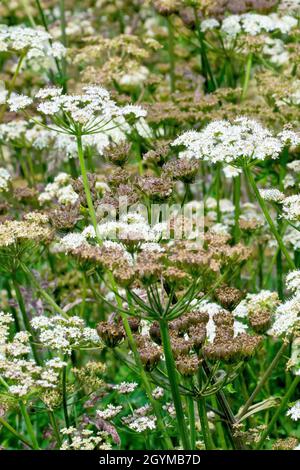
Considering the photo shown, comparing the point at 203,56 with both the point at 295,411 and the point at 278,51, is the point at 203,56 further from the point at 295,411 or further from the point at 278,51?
the point at 295,411

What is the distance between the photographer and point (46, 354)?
6.33 meters

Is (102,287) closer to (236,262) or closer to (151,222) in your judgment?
(151,222)

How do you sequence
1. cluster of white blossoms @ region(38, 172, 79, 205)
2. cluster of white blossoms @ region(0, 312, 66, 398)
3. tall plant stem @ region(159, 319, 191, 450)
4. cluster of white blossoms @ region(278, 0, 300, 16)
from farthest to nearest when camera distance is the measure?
1. cluster of white blossoms @ region(278, 0, 300, 16)
2. cluster of white blossoms @ region(38, 172, 79, 205)
3. cluster of white blossoms @ region(0, 312, 66, 398)
4. tall plant stem @ region(159, 319, 191, 450)

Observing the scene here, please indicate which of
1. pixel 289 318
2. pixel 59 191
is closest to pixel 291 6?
pixel 59 191

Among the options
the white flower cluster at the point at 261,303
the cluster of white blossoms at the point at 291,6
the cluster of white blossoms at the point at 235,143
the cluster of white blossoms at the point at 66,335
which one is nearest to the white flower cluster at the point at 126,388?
the cluster of white blossoms at the point at 66,335

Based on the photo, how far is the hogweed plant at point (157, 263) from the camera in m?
4.00

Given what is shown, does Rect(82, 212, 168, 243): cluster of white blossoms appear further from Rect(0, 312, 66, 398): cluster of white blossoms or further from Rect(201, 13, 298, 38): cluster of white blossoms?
Rect(201, 13, 298, 38): cluster of white blossoms

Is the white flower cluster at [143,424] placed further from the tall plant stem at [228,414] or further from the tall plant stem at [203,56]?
the tall plant stem at [203,56]

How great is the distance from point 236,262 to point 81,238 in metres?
0.77

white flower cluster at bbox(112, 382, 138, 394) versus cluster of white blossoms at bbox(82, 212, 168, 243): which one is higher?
cluster of white blossoms at bbox(82, 212, 168, 243)

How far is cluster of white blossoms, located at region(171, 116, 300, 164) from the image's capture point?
4.51 meters

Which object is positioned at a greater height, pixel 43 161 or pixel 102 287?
pixel 43 161

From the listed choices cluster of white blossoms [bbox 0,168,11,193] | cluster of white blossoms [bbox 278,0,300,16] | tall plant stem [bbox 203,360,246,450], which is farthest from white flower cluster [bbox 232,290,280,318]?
cluster of white blossoms [bbox 278,0,300,16]

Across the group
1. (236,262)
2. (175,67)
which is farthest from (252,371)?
(175,67)
